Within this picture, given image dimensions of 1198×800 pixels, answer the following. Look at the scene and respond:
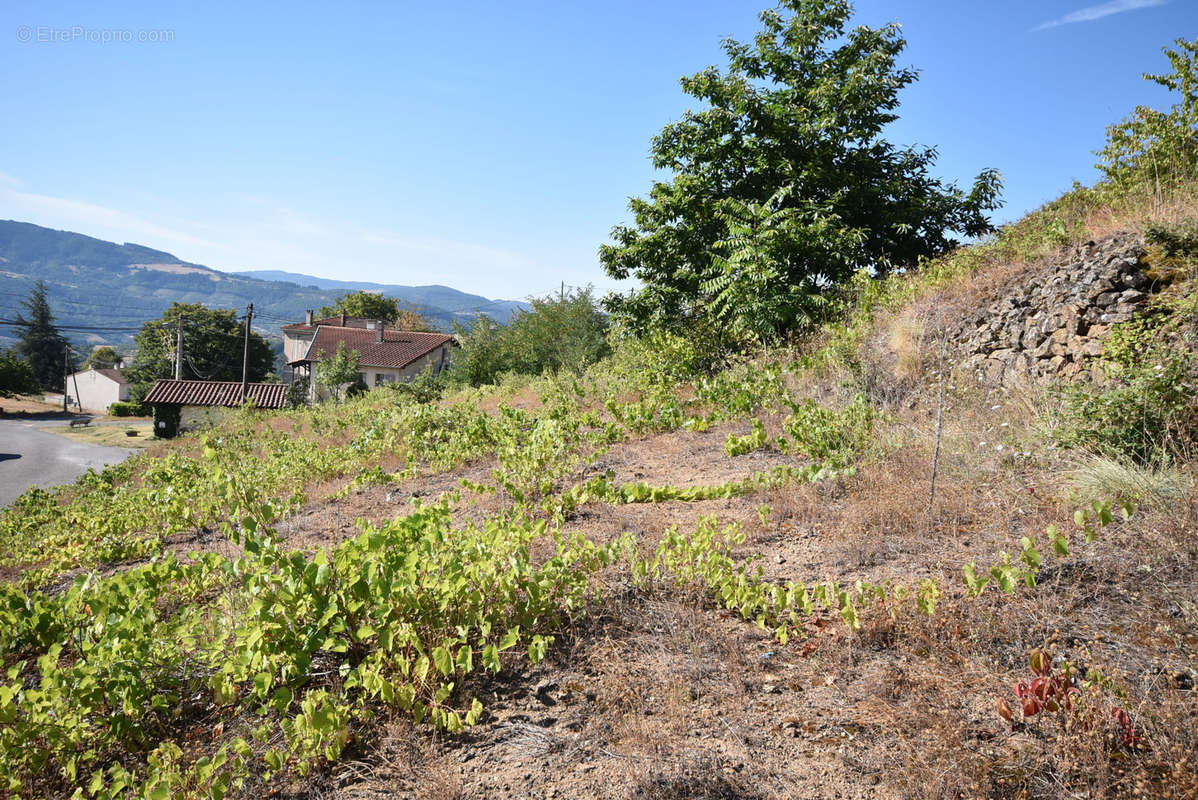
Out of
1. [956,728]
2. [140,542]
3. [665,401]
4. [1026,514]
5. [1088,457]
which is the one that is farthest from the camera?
[665,401]

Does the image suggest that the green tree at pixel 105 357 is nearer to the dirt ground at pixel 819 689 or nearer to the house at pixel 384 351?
the house at pixel 384 351

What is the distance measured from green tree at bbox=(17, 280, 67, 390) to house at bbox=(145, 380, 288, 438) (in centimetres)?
5769

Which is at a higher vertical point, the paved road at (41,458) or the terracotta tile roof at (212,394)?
the terracotta tile roof at (212,394)

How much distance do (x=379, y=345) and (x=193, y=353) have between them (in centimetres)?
2889

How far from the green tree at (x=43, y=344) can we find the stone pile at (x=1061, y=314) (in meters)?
96.7

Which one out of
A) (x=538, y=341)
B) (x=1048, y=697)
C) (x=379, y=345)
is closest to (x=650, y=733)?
(x=1048, y=697)

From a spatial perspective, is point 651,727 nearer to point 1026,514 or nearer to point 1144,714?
point 1144,714

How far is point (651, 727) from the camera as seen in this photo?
2.50m

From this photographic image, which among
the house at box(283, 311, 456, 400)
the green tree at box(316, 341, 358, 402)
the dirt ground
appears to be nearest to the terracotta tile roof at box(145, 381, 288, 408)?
the house at box(283, 311, 456, 400)

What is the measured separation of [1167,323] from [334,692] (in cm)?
673

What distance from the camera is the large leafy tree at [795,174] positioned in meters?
12.0

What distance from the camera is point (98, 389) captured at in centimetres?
6969

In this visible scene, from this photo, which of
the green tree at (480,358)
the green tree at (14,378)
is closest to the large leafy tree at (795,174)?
the green tree at (480,358)

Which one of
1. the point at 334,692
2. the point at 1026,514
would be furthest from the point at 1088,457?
the point at 334,692
